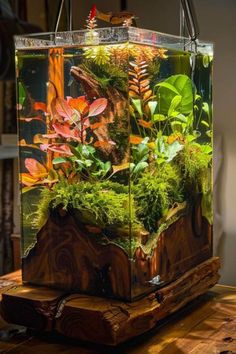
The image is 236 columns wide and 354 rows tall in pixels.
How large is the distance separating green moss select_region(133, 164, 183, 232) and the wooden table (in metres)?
0.21

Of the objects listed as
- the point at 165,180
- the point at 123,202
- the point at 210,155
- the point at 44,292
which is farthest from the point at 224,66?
the point at 44,292

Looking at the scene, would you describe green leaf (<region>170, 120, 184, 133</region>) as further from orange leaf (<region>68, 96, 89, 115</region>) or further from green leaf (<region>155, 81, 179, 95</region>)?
orange leaf (<region>68, 96, 89, 115</region>)

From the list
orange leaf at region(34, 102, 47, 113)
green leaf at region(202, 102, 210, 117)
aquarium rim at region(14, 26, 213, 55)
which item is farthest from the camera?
green leaf at region(202, 102, 210, 117)

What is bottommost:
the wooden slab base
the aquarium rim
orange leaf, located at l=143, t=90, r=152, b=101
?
the wooden slab base

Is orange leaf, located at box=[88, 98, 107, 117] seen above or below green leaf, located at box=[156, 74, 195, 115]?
below

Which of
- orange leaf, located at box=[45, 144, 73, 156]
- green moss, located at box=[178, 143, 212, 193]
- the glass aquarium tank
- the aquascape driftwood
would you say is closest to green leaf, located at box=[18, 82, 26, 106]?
the glass aquarium tank

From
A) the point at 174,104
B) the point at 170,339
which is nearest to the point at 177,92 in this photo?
the point at 174,104

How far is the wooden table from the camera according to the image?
39.2 inches

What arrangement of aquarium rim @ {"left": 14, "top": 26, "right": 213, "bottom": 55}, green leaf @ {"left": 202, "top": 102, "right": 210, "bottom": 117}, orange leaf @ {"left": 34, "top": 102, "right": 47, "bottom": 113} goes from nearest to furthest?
aquarium rim @ {"left": 14, "top": 26, "right": 213, "bottom": 55} → orange leaf @ {"left": 34, "top": 102, "right": 47, "bottom": 113} → green leaf @ {"left": 202, "top": 102, "right": 210, "bottom": 117}

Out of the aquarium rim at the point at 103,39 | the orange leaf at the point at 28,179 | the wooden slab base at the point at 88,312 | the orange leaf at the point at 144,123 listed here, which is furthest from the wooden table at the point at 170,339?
the aquarium rim at the point at 103,39

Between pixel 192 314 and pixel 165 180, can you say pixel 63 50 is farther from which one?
pixel 192 314

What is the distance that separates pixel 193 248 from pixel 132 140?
1.12 feet

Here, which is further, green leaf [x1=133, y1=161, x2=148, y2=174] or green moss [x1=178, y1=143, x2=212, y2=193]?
green moss [x1=178, y1=143, x2=212, y2=193]

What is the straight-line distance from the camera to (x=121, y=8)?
1.56 metres
